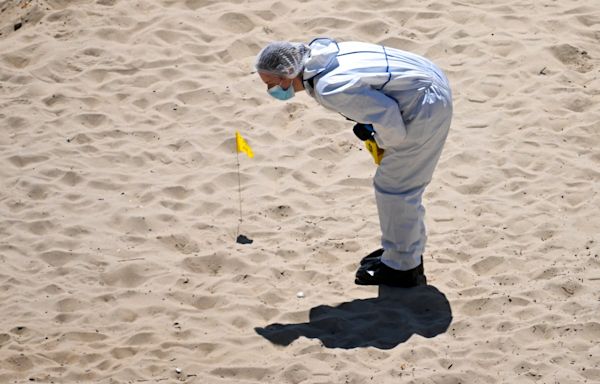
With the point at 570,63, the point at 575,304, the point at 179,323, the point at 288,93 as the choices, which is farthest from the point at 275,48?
the point at 570,63

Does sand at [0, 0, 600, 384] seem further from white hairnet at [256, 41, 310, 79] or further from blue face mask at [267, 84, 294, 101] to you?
white hairnet at [256, 41, 310, 79]

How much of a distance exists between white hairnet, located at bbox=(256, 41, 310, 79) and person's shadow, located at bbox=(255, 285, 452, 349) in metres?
1.46

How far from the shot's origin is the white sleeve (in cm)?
600

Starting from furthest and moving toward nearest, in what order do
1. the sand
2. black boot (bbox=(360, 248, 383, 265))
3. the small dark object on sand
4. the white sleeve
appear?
1. the small dark object on sand
2. black boot (bbox=(360, 248, 383, 265))
3. the sand
4. the white sleeve

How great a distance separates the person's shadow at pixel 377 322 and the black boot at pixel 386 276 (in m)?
0.05

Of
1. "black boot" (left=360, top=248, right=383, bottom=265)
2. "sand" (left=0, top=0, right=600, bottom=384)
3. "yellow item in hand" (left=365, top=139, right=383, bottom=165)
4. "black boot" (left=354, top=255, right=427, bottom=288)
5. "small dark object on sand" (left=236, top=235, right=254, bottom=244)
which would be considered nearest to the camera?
"sand" (left=0, top=0, right=600, bottom=384)

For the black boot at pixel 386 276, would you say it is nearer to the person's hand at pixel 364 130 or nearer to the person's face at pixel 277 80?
the person's hand at pixel 364 130

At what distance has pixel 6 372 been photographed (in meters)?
6.17

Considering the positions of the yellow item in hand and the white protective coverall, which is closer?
the white protective coverall

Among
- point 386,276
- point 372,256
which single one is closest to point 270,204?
point 372,256

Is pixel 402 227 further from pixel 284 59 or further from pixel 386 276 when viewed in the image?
pixel 284 59

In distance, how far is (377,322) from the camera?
643 centimetres

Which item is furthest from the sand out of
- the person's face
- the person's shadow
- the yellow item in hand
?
the person's face

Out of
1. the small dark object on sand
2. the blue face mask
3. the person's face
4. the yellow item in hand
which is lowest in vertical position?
the small dark object on sand
